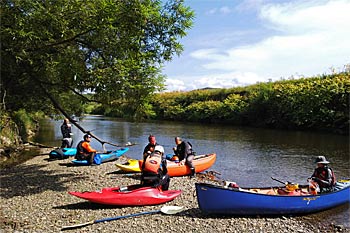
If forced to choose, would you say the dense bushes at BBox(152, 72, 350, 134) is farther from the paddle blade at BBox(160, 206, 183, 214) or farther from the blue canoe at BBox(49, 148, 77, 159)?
the paddle blade at BBox(160, 206, 183, 214)

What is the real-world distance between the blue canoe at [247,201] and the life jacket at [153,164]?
1.50 m

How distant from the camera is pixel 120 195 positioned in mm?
8648

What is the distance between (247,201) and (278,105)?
104 ft

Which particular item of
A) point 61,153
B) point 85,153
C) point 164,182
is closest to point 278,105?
point 61,153

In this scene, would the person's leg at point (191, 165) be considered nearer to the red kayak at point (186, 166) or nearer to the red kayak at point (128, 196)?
the red kayak at point (186, 166)

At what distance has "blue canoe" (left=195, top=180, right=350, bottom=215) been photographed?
8.02m

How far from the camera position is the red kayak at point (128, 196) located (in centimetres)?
853

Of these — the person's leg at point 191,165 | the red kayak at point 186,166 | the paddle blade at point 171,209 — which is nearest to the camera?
the paddle blade at point 171,209

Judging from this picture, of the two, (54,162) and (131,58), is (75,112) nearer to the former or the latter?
(54,162)

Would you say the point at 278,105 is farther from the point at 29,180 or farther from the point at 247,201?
the point at 247,201

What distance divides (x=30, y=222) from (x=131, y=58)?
5.02 metres

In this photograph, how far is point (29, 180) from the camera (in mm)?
11836

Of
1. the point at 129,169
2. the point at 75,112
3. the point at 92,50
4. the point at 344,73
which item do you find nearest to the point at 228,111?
the point at 344,73

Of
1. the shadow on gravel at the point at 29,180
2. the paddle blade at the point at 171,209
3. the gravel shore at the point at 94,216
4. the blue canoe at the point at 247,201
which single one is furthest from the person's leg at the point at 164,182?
the shadow on gravel at the point at 29,180
